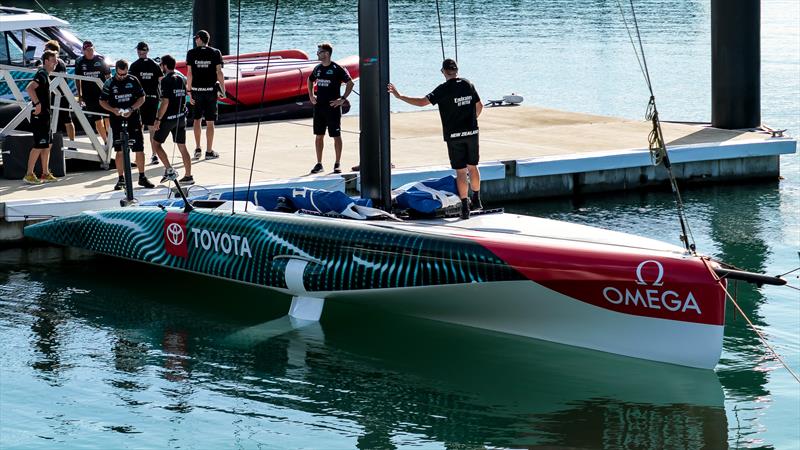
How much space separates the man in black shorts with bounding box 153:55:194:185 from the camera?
15602 millimetres

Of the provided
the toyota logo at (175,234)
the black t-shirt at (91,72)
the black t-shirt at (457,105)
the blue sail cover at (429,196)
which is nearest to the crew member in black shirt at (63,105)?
the black t-shirt at (91,72)

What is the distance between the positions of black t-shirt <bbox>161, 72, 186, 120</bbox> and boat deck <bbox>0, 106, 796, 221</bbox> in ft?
2.83

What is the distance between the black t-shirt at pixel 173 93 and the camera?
15.6m

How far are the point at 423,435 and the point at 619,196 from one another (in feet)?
29.9

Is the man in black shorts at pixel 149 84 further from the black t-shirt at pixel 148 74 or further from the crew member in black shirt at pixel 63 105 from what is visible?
the crew member in black shirt at pixel 63 105

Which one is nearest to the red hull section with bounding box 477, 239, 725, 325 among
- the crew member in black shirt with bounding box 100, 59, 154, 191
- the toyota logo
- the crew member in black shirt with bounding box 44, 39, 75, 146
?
the toyota logo

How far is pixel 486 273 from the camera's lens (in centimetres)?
1091

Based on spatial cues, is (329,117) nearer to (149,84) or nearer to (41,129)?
(149,84)

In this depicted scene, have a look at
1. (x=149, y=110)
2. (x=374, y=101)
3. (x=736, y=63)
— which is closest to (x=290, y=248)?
(x=374, y=101)

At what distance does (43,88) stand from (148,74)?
1341 mm

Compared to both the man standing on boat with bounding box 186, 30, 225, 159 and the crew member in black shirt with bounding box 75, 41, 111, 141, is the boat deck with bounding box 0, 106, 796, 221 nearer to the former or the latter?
the man standing on boat with bounding box 186, 30, 225, 159

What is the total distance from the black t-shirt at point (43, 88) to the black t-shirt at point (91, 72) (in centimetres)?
144

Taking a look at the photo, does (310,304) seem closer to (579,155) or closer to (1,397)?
(1,397)

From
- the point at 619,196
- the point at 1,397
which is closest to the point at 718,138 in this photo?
the point at 619,196
